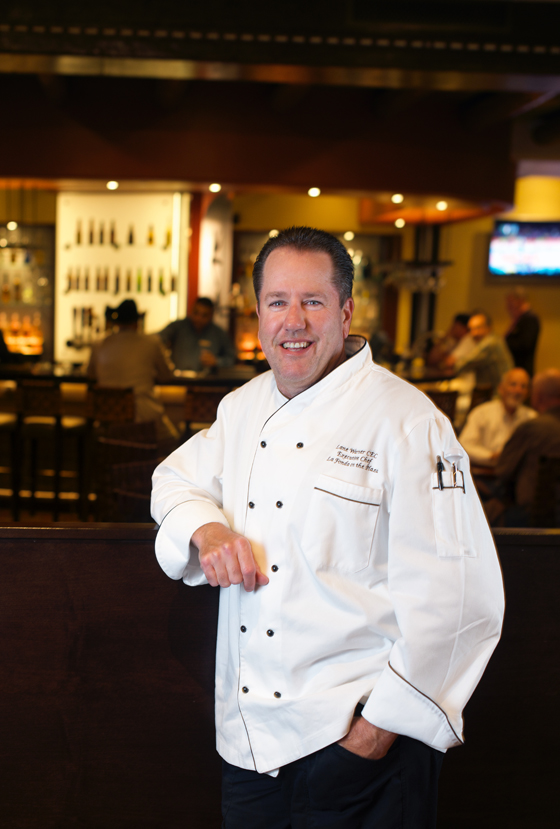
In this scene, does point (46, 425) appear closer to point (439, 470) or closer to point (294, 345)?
point (294, 345)

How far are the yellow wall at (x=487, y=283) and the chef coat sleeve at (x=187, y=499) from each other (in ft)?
33.4

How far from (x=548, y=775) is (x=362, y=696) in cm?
87

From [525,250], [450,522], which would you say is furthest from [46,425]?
[525,250]

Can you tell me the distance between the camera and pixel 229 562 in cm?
123

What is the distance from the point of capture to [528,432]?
147 inches

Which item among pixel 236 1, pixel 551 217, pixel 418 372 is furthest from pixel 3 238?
pixel 551 217

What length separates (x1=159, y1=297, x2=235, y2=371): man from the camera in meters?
6.29

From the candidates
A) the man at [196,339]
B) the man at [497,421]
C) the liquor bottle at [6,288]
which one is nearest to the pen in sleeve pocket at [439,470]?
the man at [497,421]

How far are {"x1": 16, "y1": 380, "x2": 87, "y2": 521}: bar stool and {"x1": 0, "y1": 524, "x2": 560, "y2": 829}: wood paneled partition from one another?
3.32 metres

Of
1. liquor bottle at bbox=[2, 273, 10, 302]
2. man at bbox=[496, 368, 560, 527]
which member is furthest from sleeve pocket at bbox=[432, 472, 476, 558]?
liquor bottle at bbox=[2, 273, 10, 302]

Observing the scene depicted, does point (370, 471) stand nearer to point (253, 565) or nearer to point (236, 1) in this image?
point (253, 565)

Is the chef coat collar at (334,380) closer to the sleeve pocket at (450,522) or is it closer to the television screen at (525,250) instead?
the sleeve pocket at (450,522)

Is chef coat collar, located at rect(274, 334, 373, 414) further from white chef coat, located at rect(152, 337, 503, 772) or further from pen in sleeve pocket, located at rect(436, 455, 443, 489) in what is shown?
pen in sleeve pocket, located at rect(436, 455, 443, 489)

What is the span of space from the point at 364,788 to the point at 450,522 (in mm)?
463
